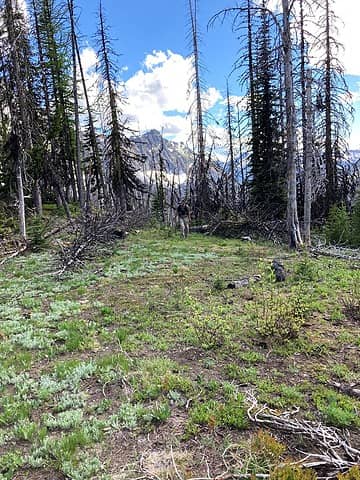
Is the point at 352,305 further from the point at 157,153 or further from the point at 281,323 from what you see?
the point at 157,153

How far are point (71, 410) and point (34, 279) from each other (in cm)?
617

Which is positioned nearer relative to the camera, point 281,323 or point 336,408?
point 336,408

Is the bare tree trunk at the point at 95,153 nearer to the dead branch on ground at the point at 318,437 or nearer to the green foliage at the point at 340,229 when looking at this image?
the green foliage at the point at 340,229

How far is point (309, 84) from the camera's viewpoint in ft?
39.0

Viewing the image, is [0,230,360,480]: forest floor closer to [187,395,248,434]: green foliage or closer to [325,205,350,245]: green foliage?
[187,395,248,434]: green foliage

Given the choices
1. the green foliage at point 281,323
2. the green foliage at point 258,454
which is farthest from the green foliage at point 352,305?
the green foliage at point 258,454

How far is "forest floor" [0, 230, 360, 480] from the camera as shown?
3057 millimetres

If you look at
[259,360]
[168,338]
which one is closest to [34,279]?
[168,338]

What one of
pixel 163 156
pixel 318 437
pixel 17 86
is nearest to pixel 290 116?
pixel 17 86

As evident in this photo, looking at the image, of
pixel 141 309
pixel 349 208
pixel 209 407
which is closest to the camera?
pixel 209 407

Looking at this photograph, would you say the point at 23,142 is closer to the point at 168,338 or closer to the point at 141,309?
the point at 141,309

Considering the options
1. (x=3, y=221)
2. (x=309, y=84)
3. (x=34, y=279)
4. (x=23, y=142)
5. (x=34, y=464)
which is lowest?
(x=34, y=464)

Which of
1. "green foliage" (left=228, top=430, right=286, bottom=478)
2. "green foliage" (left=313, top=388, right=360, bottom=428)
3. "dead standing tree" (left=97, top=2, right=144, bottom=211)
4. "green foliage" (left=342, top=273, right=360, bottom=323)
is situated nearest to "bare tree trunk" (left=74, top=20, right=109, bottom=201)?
"dead standing tree" (left=97, top=2, right=144, bottom=211)

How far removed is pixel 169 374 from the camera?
14.1ft
